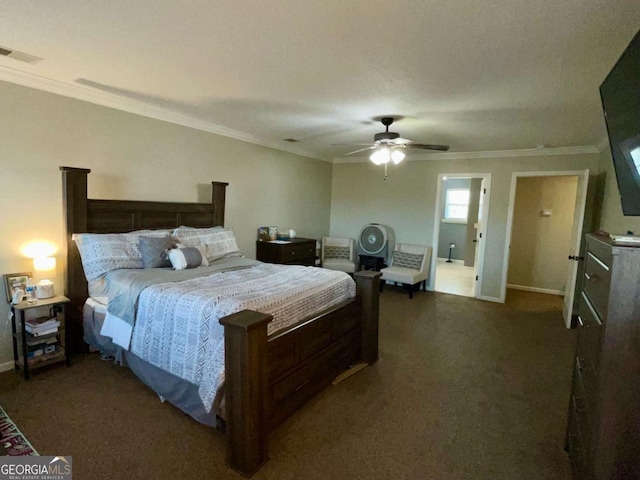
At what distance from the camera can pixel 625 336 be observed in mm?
1294

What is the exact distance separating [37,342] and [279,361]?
2.20 m

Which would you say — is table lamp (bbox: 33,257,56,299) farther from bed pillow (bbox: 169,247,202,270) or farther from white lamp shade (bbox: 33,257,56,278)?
bed pillow (bbox: 169,247,202,270)

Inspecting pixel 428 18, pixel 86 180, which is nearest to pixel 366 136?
pixel 428 18

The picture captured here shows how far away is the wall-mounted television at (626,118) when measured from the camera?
5.18ft

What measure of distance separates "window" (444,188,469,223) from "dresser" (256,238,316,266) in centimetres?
485

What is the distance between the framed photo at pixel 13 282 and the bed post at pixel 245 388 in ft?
7.14

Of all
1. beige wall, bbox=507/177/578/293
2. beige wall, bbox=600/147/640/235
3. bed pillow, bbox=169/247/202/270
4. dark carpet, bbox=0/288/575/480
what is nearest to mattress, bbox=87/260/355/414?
bed pillow, bbox=169/247/202/270

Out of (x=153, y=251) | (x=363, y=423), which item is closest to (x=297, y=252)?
(x=153, y=251)

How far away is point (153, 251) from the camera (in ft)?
10.3

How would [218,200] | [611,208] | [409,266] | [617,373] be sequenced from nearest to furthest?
1. [617,373]
2. [611,208]
3. [218,200]
4. [409,266]

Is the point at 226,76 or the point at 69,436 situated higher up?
the point at 226,76

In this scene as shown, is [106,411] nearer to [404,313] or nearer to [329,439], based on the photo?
[329,439]

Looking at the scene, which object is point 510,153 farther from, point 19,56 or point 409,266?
point 19,56

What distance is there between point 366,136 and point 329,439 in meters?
3.69
